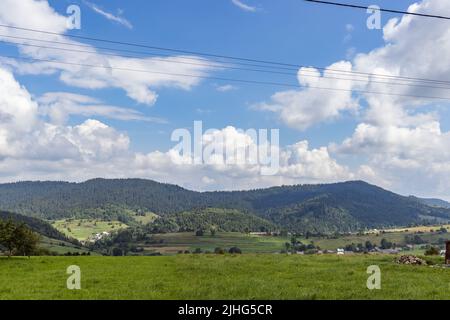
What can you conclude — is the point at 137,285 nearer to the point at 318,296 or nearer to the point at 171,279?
the point at 171,279

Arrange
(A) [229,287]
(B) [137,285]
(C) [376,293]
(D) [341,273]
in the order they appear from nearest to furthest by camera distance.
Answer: (C) [376,293] < (A) [229,287] < (B) [137,285] < (D) [341,273]

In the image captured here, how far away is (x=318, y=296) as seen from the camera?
2722cm

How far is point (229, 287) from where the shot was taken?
101 ft
